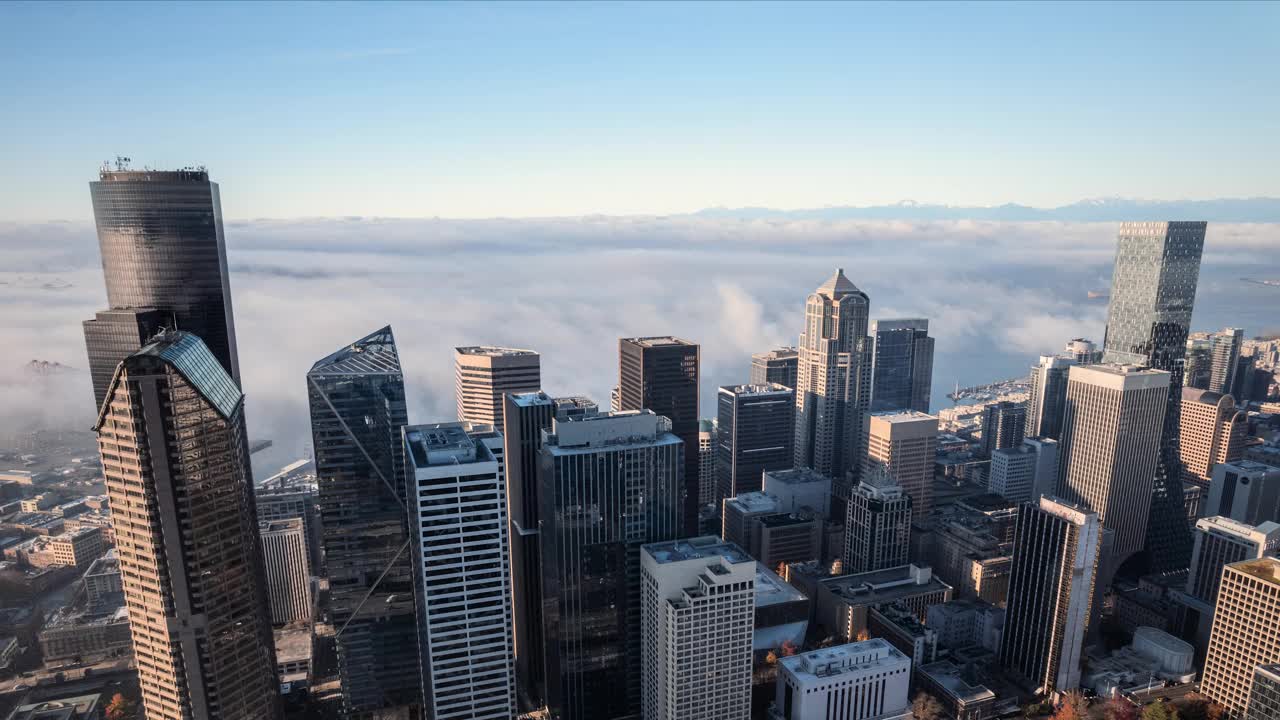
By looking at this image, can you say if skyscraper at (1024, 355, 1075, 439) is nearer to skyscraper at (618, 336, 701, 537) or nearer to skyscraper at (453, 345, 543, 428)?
skyscraper at (618, 336, 701, 537)

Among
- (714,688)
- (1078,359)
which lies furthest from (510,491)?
(1078,359)

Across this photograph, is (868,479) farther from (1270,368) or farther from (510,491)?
(1270,368)

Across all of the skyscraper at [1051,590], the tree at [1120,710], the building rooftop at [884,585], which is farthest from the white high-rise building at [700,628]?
the tree at [1120,710]

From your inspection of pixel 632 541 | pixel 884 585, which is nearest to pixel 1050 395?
pixel 884 585

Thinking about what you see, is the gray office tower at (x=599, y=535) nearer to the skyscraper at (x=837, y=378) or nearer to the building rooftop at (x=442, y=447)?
the building rooftop at (x=442, y=447)

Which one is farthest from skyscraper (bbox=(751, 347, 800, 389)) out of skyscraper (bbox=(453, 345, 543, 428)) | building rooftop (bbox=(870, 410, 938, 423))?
skyscraper (bbox=(453, 345, 543, 428))

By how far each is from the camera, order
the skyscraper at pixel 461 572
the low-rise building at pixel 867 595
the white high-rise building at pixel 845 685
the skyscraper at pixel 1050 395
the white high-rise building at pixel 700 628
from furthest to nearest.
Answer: the skyscraper at pixel 1050 395 < the low-rise building at pixel 867 595 < the white high-rise building at pixel 845 685 < the white high-rise building at pixel 700 628 < the skyscraper at pixel 461 572
